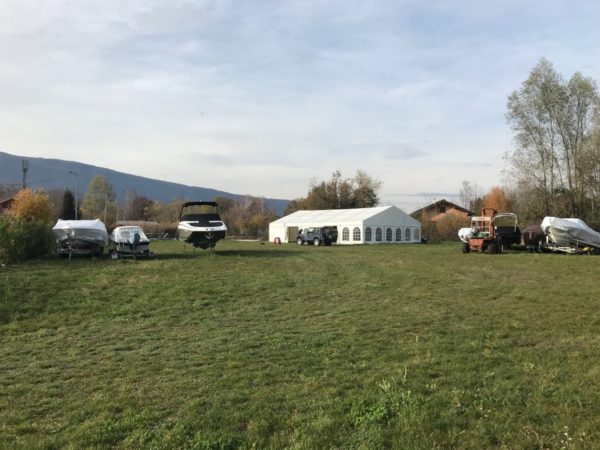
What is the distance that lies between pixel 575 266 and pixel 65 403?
22.1 m

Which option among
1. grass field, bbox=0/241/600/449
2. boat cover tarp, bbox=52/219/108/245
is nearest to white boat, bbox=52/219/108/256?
boat cover tarp, bbox=52/219/108/245

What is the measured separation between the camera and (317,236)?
48.2 m

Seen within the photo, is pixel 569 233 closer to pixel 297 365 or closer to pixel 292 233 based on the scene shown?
pixel 297 365

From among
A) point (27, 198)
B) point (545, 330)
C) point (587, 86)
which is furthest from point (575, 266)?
point (27, 198)

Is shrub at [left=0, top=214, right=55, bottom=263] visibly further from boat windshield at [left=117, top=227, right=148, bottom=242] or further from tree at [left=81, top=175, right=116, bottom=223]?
tree at [left=81, top=175, right=116, bottom=223]

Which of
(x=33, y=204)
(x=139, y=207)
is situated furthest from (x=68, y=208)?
(x=139, y=207)

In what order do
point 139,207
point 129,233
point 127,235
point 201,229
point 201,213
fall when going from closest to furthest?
point 127,235 → point 129,233 → point 201,229 → point 201,213 → point 139,207

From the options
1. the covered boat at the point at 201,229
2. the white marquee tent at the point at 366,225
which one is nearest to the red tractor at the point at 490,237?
the covered boat at the point at 201,229

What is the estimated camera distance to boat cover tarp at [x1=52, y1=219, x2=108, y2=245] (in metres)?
22.8

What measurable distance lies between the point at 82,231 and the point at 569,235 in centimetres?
2679

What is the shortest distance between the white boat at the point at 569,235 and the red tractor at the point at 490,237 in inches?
89.8

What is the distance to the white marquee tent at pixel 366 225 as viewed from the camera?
54.7 m

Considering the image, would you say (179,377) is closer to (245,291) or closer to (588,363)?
(588,363)

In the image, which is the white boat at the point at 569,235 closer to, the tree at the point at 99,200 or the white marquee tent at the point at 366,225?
the white marquee tent at the point at 366,225
